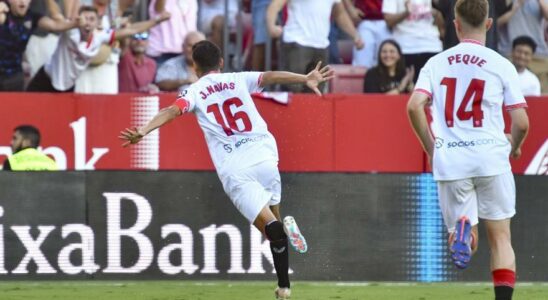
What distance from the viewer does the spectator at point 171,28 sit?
51.1 feet

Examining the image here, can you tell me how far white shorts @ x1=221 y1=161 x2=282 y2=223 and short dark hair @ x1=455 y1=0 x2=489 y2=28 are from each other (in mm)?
2569

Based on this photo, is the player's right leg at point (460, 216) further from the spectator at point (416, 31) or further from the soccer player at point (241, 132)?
the spectator at point (416, 31)

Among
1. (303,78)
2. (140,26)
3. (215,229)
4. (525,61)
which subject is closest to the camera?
(303,78)

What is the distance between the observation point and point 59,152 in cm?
1516

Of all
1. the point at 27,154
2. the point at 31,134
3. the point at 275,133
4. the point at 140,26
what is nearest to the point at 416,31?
the point at 275,133

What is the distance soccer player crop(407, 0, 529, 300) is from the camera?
857 centimetres

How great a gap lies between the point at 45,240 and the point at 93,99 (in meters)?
2.82

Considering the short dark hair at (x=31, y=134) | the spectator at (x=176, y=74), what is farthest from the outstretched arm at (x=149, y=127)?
the spectator at (x=176, y=74)

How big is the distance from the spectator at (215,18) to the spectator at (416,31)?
1.79 meters

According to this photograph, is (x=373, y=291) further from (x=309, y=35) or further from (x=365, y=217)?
(x=309, y=35)

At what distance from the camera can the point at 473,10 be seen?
851cm

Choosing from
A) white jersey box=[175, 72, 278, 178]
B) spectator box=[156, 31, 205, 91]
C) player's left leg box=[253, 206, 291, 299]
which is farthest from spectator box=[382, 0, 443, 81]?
player's left leg box=[253, 206, 291, 299]

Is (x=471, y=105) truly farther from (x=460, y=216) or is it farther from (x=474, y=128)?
(x=460, y=216)

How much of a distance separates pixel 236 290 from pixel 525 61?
537 cm
